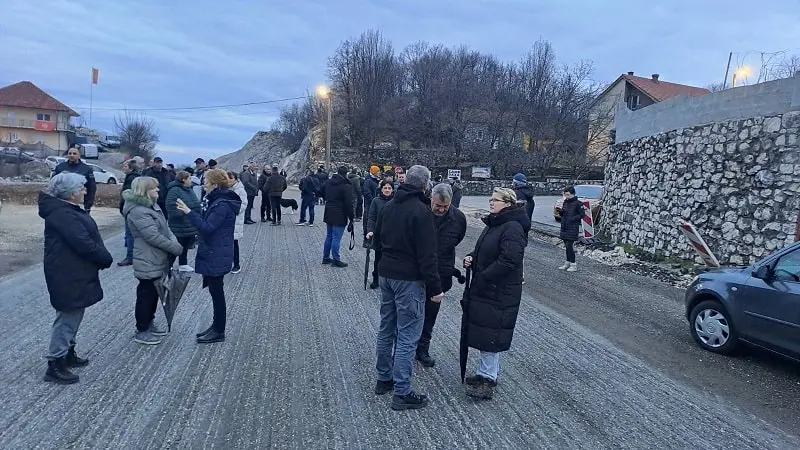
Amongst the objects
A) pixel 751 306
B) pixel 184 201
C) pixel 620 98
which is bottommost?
pixel 751 306

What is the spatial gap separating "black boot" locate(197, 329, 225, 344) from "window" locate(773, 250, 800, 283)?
566 cm

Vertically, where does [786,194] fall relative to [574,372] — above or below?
above

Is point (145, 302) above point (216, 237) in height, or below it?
below

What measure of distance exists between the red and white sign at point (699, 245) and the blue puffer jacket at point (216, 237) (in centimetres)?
867

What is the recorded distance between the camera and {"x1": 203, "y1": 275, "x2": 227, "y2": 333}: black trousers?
16.8 ft

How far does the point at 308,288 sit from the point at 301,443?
4.52 metres

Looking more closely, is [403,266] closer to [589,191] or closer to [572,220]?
[572,220]

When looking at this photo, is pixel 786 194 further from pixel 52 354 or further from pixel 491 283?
pixel 52 354

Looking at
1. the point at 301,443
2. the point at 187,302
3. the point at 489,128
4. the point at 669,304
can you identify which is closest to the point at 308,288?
the point at 187,302

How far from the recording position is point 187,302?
22.1 feet

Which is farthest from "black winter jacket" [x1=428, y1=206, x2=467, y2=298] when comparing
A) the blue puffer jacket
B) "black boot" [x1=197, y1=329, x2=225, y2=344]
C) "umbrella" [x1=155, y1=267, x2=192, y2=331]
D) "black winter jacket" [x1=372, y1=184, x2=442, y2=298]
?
"umbrella" [x1=155, y1=267, x2=192, y2=331]

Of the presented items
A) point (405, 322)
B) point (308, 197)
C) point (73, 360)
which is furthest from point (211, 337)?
point (308, 197)

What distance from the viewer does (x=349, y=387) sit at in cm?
439

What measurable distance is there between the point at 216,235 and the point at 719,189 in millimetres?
9692
